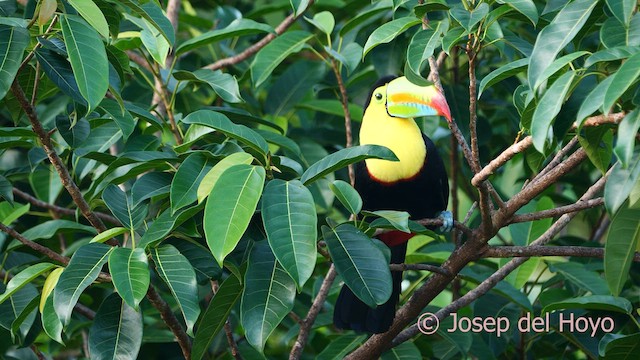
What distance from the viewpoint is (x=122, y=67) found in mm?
2520

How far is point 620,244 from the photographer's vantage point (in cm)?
208

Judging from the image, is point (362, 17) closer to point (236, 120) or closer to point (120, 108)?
point (236, 120)

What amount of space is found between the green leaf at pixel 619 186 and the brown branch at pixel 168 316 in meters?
1.14

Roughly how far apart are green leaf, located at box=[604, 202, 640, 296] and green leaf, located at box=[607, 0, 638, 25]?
1.56 feet

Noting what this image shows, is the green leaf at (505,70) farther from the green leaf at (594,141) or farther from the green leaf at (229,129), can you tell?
the green leaf at (229,129)

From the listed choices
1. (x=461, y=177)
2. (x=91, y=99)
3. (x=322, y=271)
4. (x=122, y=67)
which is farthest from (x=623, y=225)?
(x=461, y=177)

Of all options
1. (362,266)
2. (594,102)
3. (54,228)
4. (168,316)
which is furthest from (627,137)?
(54,228)

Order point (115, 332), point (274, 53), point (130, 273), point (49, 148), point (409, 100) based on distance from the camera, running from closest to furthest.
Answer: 1. point (130, 273)
2. point (49, 148)
3. point (115, 332)
4. point (274, 53)
5. point (409, 100)

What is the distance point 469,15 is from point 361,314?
112cm

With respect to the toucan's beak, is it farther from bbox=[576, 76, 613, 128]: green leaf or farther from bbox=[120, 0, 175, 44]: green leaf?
bbox=[576, 76, 613, 128]: green leaf

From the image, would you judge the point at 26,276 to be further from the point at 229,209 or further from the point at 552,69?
the point at 552,69

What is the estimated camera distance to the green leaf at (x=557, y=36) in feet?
6.05

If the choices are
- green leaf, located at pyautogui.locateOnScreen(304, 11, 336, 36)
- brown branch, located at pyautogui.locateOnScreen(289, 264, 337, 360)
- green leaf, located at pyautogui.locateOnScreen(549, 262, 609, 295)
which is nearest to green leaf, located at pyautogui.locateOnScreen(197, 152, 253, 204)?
brown branch, located at pyautogui.locateOnScreen(289, 264, 337, 360)

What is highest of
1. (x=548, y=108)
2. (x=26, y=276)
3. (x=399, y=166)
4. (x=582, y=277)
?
(x=548, y=108)
